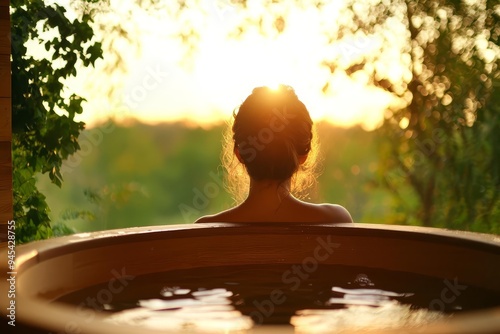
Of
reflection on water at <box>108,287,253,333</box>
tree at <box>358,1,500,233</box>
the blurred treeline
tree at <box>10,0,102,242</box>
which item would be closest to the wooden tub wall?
reflection on water at <box>108,287,253,333</box>

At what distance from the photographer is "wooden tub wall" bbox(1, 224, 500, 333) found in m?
1.41

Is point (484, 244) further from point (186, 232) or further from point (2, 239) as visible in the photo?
point (2, 239)

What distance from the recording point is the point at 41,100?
3623 mm

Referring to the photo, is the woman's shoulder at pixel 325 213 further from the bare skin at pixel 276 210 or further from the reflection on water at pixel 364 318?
the reflection on water at pixel 364 318

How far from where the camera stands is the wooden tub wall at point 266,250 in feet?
4.64

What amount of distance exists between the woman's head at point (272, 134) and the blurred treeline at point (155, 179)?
55.0 inches

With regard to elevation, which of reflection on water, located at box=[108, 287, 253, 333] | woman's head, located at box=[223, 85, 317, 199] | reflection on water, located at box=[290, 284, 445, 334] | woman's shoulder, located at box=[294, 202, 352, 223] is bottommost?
reflection on water, located at box=[290, 284, 445, 334]

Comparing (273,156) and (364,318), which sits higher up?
(273,156)

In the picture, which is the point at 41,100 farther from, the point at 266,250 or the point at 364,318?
the point at 364,318

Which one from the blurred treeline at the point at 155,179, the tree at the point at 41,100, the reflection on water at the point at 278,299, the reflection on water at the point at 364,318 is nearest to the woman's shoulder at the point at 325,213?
the reflection on water at the point at 278,299

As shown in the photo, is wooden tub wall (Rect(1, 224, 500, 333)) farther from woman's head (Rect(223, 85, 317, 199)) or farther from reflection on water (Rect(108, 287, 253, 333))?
woman's head (Rect(223, 85, 317, 199))

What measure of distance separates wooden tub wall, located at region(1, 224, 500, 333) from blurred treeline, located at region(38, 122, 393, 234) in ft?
6.31

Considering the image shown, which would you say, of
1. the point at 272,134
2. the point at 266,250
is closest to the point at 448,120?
the point at 272,134

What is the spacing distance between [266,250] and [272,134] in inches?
22.3
